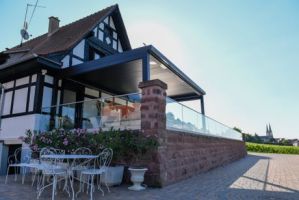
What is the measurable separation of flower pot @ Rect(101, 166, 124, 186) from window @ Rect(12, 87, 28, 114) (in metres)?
4.71

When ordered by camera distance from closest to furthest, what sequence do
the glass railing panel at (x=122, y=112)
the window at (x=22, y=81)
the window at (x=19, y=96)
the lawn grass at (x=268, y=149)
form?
the glass railing panel at (x=122, y=112), the window at (x=19, y=96), the window at (x=22, y=81), the lawn grass at (x=268, y=149)

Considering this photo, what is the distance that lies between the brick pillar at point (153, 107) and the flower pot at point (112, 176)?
1.03 metres

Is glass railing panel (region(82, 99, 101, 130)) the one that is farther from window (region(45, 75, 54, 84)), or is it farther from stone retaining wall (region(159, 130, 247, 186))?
window (region(45, 75, 54, 84))

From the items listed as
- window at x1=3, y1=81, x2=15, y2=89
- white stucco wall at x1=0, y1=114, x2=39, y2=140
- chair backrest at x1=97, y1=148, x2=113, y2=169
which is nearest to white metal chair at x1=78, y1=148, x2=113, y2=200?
chair backrest at x1=97, y1=148, x2=113, y2=169

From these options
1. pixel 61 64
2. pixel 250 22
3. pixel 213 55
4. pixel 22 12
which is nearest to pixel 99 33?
pixel 61 64

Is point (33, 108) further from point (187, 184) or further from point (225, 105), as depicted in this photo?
point (225, 105)

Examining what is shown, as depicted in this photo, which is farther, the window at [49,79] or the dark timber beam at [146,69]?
the window at [49,79]

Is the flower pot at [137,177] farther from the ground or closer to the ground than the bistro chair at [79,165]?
closer to the ground

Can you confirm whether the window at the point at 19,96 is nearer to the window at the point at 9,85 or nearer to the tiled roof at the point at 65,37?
the window at the point at 9,85

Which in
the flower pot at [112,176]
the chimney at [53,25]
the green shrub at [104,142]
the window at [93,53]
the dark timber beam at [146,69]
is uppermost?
the chimney at [53,25]

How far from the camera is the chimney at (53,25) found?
37.8 ft

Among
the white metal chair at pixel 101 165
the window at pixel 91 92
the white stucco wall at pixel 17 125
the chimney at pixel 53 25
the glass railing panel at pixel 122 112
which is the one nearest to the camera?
the white metal chair at pixel 101 165

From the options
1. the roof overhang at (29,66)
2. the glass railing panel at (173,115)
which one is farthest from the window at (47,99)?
the glass railing panel at (173,115)

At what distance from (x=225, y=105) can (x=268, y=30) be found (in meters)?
7.65
